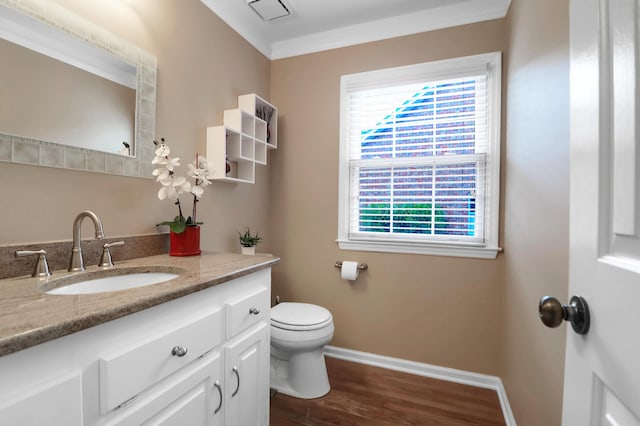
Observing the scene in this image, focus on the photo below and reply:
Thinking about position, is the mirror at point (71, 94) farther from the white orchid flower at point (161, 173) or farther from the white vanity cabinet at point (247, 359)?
the white vanity cabinet at point (247, 359)

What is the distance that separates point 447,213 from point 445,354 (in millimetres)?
965

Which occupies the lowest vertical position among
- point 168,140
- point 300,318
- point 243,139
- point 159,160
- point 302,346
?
point 302,346

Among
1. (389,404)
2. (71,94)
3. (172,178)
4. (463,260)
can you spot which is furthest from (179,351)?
(463,260)

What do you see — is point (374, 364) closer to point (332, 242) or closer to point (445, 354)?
point (445, 354)

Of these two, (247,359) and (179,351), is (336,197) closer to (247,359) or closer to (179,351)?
(247,359)

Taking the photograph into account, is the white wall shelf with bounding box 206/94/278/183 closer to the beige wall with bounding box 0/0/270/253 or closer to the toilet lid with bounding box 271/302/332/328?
the beige wall with bounding box 0/0/270/253

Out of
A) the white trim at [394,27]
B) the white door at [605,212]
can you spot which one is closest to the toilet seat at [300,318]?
the white door at [605,212]

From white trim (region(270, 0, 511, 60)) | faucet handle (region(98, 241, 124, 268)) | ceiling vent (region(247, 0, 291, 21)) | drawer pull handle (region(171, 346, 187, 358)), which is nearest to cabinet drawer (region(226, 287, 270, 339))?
drawer pull handle (region(171, 346, 187, 358))

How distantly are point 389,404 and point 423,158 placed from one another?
5.21 ft

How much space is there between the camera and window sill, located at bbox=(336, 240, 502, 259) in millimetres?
1928

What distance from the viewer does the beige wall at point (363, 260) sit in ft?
6.42

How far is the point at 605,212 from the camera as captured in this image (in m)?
0.48

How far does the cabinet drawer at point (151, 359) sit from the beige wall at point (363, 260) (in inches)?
54.2

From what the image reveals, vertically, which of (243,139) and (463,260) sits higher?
(243,139)
